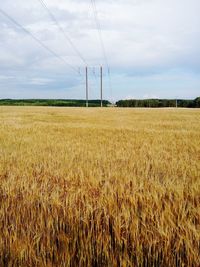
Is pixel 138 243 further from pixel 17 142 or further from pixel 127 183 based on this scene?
pixel 17 142

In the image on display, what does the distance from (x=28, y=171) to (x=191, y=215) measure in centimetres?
328

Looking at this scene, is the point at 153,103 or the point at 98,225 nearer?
the point at 98,225

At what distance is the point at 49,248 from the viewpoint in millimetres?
2916

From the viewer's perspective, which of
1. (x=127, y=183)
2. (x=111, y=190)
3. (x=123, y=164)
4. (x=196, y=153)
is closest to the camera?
(x=111, y=190)

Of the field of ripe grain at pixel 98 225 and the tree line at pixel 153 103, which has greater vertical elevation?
the field of ripe grain at pixel 98 225

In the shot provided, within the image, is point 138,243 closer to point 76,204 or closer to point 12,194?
point 76,204

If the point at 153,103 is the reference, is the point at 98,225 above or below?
above

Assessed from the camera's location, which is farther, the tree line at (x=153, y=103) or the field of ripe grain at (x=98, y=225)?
the tree line at (x=153, y=103)

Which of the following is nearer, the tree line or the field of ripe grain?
the field of ripe grain

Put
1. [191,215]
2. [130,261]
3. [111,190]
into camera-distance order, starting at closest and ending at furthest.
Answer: [130,261]
[191,215]
[111,190]

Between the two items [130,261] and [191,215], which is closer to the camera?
[130,261]

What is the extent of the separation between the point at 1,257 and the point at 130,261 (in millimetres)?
1043

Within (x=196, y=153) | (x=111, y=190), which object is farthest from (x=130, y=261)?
(x=196, y=153)

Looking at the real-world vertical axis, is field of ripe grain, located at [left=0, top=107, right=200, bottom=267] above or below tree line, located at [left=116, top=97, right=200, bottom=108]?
above
